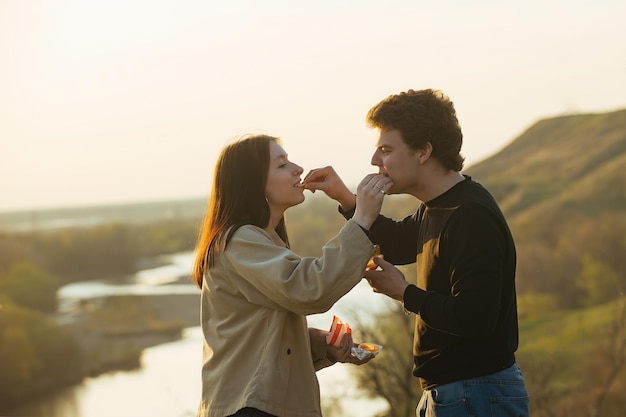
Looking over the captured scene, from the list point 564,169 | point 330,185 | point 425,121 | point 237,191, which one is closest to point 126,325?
point 564,169

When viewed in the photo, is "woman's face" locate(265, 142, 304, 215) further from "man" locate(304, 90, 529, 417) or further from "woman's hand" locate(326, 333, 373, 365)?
"woman's hand" locate(326, 333, 373, 365)

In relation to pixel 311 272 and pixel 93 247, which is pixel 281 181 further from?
pixel 93 247

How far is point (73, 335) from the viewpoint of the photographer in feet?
35.9

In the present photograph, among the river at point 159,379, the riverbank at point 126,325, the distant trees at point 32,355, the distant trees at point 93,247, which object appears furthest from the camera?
the distant trees at point 32,355

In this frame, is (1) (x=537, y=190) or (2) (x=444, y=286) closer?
(2) (x=444, y=286)

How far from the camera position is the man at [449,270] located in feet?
5.52

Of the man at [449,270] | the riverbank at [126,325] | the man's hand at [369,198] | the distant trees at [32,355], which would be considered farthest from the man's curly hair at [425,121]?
the distant trees at [32,355]

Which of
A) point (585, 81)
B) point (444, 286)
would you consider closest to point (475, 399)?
point (444, 286)

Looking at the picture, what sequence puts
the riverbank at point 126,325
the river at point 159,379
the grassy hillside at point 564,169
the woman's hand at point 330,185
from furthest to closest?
the riverbank at point 126,325 < the grassy hillside at point 564,169 < the river at point 159,379 < the woman's hand at point 330,185

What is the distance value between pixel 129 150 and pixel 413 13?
3.75 metres

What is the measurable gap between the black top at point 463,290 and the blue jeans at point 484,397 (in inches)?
0.7

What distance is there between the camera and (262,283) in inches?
70.1

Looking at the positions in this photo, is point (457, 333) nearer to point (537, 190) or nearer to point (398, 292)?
point (398, 292)

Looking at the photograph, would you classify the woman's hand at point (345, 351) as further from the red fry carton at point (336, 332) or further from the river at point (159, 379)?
the river at point (159, 379)
